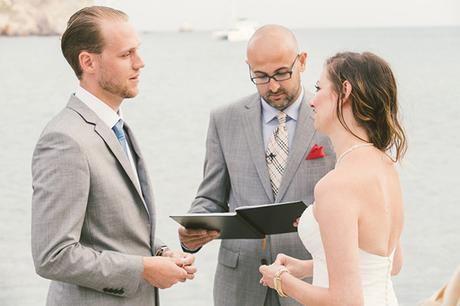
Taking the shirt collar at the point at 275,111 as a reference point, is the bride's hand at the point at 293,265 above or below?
below

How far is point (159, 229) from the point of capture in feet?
44.0

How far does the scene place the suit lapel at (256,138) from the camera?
283 cm

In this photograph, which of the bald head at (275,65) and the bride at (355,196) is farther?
the bald head at (275,65)

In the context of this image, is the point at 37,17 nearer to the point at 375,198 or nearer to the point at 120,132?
the point at 120,132

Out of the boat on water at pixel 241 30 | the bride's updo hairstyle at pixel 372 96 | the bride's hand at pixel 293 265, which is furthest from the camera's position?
the boat on water at pixel 241 30

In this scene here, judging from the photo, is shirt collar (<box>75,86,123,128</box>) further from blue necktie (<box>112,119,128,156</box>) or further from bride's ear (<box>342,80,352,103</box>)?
bride's ear (<box>342,80,352,103</box>)

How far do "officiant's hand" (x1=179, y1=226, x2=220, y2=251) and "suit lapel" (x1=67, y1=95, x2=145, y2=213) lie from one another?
39 cm

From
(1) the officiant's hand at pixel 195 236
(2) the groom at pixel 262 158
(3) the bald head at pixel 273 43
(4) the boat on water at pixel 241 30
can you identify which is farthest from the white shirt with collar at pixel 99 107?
(4) the boat on water at pixel 241 30

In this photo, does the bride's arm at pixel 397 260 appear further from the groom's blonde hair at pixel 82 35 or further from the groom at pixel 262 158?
the groom's blonde hair at pixel 82 35

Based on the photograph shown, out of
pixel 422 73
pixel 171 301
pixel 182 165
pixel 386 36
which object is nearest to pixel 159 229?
pixel 171 301

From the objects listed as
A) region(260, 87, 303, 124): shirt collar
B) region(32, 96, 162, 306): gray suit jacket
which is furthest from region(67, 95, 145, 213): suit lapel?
region(260, 87, 303, 124): shirt collar

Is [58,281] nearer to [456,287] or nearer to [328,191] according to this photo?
[328,191]

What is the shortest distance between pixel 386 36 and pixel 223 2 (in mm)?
9482

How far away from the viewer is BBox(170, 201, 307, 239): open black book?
246 centimetres
